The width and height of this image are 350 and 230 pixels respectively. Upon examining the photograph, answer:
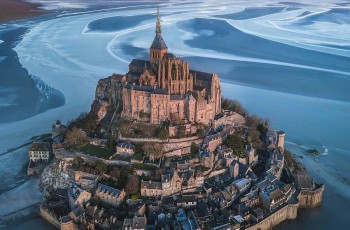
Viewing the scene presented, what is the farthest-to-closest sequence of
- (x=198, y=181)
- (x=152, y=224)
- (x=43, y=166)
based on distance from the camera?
(x=43, y=166)
(x=198, y=181)
(x=152, y=224)

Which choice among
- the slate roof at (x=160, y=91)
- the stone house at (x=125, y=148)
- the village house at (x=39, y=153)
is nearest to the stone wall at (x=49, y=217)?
the stone house at (x=125, y=148)

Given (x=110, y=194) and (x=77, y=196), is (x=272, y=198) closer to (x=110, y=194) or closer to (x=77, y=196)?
(x=110, y=194)

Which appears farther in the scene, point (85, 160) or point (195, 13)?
point (195, 13)

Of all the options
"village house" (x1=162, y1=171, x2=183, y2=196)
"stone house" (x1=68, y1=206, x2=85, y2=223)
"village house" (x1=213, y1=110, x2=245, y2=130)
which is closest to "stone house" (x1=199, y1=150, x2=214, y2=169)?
"village house" (x1=162, y1=171, x2=183, y2=196)

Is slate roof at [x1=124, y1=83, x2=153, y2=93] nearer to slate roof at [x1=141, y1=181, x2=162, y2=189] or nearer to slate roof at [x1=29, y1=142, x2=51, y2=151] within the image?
slate roof at [x1=141, y1=181, x2=162, y2=189]

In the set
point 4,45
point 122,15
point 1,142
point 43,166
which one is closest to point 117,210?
point 43,166

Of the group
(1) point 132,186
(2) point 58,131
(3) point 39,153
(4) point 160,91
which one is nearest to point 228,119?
(4) point 160,91

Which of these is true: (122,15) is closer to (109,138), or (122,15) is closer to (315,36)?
(315,36)
